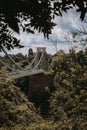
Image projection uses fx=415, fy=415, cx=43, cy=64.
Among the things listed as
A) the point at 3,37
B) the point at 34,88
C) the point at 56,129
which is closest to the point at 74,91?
the point at 56,129

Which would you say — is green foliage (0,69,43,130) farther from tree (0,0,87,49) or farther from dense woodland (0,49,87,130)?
tree (0,0,87,49)

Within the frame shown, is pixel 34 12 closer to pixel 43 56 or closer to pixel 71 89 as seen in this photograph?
pixel 71 89

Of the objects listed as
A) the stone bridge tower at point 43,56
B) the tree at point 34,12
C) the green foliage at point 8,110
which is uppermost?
the tree at point 34,12

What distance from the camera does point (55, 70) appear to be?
20344 mm

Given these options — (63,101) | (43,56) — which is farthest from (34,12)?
(43,56)

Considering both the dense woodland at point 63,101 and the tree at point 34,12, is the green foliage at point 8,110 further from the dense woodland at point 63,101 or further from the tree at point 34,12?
the tree at point 34,12

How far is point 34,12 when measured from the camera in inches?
93.6

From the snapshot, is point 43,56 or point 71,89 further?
point 43,56

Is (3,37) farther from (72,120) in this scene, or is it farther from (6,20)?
(72,120)

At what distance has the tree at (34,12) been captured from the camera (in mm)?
2225

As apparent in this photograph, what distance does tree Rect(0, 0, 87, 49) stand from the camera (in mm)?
2225

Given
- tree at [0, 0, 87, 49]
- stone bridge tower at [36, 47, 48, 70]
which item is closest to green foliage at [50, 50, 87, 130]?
tree at [0, 0, 87, 49]

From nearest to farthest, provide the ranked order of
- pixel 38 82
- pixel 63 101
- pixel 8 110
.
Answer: pixel 8 110
pixel 63 101
pixel 38 82

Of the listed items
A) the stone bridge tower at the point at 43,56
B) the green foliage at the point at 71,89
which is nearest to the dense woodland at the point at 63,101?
the green foliage at the point at 71,89
